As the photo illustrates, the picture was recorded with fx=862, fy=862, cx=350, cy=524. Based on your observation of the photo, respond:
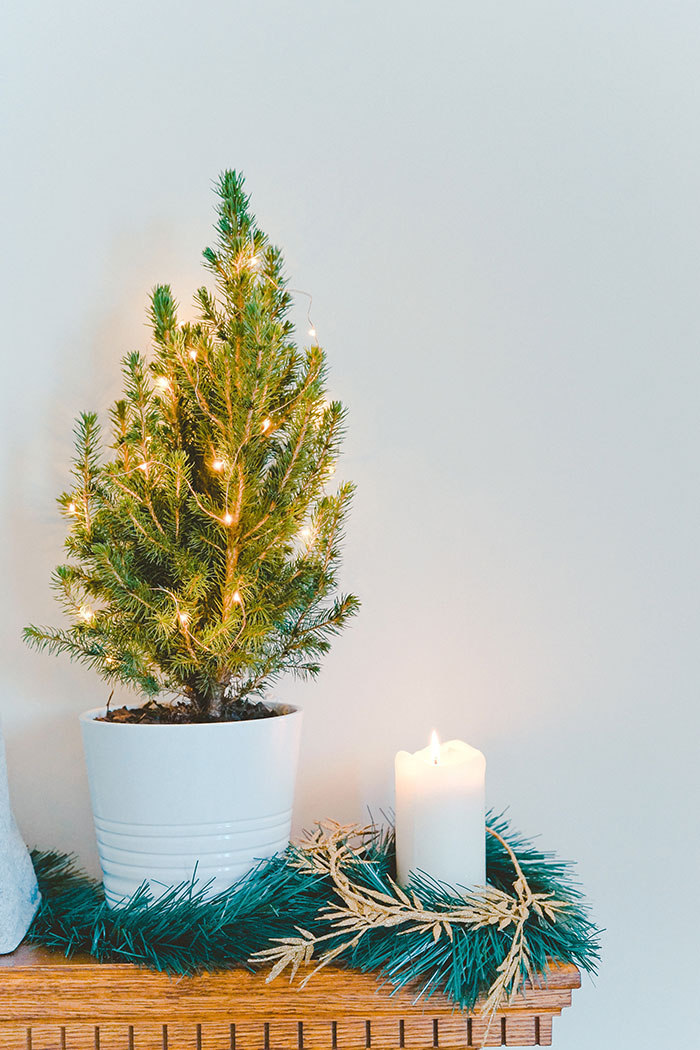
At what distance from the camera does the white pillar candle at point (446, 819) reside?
71 centimetres

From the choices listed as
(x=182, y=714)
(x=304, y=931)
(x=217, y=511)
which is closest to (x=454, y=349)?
(x=217, y=511)

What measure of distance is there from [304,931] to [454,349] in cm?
59

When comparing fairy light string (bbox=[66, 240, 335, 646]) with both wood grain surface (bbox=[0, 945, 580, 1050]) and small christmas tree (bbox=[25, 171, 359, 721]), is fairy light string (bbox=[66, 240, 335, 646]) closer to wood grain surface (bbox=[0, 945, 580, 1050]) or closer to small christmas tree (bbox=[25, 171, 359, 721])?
small christmas tree (bbox=[25, 171, 359, 721])

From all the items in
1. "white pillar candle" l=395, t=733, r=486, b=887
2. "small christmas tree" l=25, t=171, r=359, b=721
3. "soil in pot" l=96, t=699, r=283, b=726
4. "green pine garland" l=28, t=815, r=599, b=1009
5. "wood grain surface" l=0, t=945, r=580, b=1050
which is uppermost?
"small christmas tree" l=25, t=171, r=359, b=721

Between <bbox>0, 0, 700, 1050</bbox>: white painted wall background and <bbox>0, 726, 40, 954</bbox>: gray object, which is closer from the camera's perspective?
<bbox>0, 726, 40, 954</bbox>: gray object

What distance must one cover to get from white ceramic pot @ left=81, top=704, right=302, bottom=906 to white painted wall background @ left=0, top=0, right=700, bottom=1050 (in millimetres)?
167

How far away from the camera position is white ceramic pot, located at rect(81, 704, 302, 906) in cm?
71

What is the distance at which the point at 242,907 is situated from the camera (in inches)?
27.2

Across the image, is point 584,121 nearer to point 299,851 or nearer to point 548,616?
point 548,616

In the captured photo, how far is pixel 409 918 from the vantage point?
0.66 meters

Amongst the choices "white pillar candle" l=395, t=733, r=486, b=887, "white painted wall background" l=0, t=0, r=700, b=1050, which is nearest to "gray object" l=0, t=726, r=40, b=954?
Result: "white painted wall background" l=0, t=0, r=700, b=1050

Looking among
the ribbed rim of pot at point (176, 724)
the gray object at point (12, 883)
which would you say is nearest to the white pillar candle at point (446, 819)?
the ribbed rim of pot at point (176, 724)

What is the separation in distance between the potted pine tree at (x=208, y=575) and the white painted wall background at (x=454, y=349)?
123mm

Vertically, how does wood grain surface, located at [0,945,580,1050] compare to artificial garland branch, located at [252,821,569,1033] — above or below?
below
